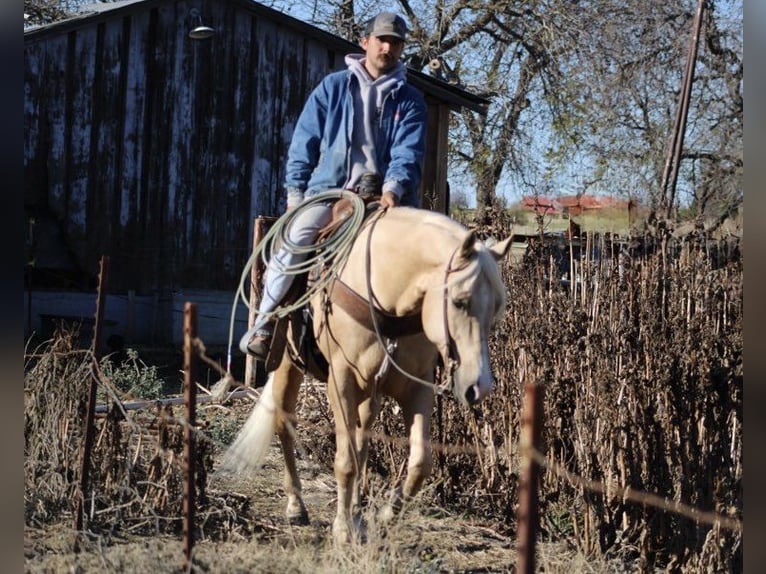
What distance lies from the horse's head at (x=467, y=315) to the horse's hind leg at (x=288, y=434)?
1.64 meters

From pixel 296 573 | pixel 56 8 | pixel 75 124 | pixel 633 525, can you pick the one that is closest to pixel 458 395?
pixel 296 573

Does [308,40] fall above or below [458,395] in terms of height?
above

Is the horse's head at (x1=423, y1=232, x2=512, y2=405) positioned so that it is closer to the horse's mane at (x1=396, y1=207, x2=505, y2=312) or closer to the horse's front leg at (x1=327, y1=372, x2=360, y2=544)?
the horse's mane at (x1=396, y1=207, x2=505, y2=312)

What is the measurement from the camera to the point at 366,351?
15.4ft

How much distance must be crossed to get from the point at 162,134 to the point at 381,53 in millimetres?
7967

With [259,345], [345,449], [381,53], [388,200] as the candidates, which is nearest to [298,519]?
[345,449]

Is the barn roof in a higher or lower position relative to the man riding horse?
higher

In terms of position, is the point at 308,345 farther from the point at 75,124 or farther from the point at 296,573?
the point at 75,124

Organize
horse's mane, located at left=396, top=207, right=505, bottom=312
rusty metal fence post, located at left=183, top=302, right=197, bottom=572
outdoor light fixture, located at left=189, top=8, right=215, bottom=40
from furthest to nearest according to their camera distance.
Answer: outdoor light fixture, located at left=189, top=8, right=215, bottom=40 → horse's mane, located at left=396, top=207, right=505, bottom=312 → rusty metal fence post, located at left=183, top=302, right=197, bottom=572

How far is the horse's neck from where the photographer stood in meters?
4.33

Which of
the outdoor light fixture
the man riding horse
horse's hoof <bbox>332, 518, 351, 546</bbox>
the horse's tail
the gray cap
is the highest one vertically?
the outdoor light fixture

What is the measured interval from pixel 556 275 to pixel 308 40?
339 inches

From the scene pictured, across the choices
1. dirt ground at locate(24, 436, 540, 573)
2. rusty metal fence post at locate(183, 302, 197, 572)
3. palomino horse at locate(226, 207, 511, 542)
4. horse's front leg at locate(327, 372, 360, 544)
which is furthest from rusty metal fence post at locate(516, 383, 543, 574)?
horse's front leg at locate(327, 372, 360, 544)

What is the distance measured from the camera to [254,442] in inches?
220
